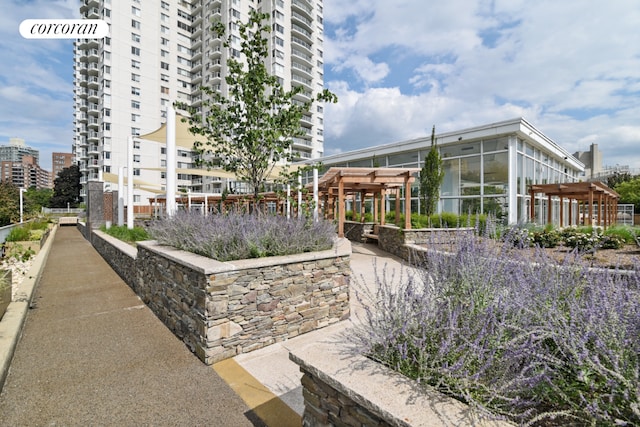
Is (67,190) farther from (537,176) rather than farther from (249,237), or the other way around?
(537,176)

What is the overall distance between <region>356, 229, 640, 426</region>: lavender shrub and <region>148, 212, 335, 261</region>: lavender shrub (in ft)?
5.95

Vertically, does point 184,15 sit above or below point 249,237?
above

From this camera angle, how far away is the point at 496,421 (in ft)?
3.95

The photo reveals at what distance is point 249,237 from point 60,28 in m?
5.36

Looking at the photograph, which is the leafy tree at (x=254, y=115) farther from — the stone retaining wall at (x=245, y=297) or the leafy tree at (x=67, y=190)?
the leafy tree at (x=67, y=190)

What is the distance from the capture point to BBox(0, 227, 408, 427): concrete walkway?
2.18 m

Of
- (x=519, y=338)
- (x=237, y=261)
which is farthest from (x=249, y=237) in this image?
(x=519, y=338)

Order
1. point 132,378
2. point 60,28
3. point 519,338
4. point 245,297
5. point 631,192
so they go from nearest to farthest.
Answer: point 519,338 → point 132,378 → point 245,297 → point 60,28 → point 631,192

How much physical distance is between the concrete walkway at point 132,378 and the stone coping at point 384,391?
1.00ft

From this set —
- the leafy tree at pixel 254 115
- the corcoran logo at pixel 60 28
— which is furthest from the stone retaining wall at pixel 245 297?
the corcoran logo at pixel 60 28

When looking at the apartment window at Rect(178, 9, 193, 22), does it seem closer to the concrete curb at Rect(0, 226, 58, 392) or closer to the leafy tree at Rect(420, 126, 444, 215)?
the leafy tree at Rect(420, 126, 444, 215)

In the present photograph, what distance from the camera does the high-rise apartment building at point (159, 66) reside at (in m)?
35.1

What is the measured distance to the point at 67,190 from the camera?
4306 cm

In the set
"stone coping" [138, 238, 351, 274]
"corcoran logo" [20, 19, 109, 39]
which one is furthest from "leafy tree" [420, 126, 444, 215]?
"corcoran logo" [20, 19, 109, 39]
